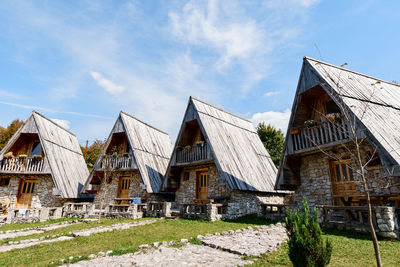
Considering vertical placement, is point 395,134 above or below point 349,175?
above

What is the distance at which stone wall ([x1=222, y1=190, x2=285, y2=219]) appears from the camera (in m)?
13.9

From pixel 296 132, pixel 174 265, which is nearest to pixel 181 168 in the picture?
pixel 296 132

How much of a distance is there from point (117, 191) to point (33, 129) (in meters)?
9.09

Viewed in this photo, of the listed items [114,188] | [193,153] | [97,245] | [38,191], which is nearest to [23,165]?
[38,191]

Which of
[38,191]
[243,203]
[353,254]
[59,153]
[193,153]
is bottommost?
[353,254]

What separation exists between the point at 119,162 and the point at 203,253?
1484 cm

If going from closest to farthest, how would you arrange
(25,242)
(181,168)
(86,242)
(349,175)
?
(86,242), (25,242), (349,175), (181,168)

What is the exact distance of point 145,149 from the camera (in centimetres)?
2109

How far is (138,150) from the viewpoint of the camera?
65.7 feet

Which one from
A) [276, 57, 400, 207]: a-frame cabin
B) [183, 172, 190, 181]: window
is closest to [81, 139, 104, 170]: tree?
Result: [183, 172, 190, 181]: window

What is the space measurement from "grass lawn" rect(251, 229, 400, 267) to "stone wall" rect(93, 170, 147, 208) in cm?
1436

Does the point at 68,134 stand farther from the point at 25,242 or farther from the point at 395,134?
the point at 395,134

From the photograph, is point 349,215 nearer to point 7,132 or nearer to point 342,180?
point 342,180

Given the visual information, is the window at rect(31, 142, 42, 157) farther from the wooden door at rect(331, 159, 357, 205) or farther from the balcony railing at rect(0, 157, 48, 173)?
the wooden door at rect(331, 159, 357, 205)
